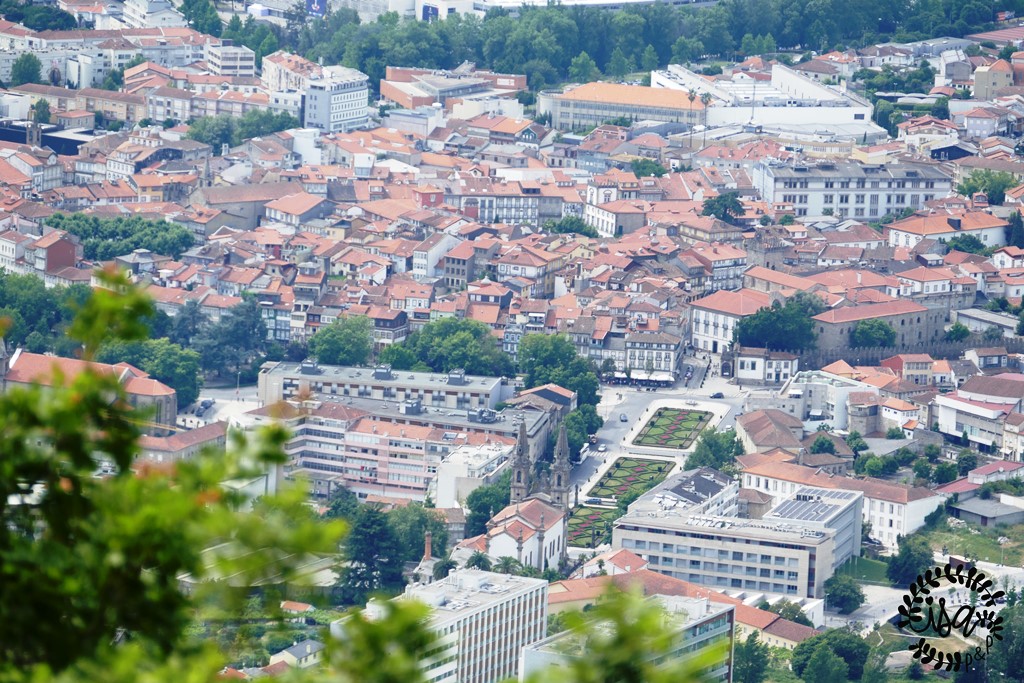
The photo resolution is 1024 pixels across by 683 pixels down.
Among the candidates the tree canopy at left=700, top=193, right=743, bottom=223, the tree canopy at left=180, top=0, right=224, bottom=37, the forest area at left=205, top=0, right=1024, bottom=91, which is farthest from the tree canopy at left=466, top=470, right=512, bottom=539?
the tree canopy at left=180, top=0, right=224, bottom=37

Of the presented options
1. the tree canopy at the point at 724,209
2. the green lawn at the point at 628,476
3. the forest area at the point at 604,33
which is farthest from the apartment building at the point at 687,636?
the forest area at the point at 604,33

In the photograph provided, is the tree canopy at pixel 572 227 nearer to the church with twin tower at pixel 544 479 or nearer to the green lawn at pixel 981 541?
the church with twin tower at pixel 544 479

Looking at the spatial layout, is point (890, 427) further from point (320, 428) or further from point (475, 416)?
point (320, 428)

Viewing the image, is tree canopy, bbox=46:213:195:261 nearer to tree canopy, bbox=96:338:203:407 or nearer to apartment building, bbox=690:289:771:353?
tree canopy, bbox=96:338:203:407

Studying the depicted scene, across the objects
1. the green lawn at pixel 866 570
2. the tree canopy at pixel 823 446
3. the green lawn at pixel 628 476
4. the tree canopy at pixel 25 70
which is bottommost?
the green lawn at pixel 866 570

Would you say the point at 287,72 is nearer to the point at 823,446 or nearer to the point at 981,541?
the point at 823,446

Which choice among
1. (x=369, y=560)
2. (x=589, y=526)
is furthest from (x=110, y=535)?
(x=589, y=526)
